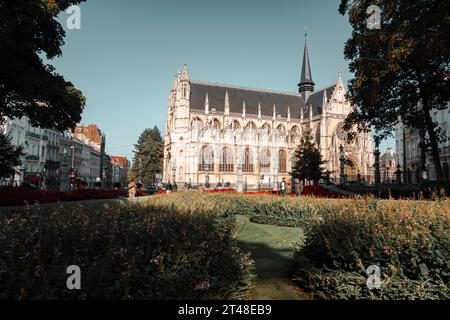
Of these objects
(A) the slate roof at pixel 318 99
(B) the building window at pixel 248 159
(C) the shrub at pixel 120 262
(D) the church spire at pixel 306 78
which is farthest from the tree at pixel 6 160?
(D) the church spire at pixel 306 78

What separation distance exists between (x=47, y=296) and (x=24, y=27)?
42.0 ft

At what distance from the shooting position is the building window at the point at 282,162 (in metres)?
52.2

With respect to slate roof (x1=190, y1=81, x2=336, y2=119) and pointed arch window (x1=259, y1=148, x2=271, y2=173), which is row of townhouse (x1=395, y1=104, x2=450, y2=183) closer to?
slate roof (x1=190, y1=81, x2=336, y2=119)

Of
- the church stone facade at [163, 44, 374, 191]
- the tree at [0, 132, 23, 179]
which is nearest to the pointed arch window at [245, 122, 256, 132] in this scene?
the church stone facade at [163, 44, 374, 191]

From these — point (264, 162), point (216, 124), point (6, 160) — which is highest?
point (216, 124)

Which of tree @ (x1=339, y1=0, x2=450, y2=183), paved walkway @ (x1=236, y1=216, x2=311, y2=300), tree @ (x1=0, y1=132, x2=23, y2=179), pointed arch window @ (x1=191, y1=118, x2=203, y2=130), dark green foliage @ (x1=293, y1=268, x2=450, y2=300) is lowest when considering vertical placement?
paved walkway @ (x1=236, y1=216, x2=311, y2=300)

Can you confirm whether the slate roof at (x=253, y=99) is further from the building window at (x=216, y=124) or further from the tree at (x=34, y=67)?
the tree at (x=34, y=67)

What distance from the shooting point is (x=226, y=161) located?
Result: 48.5 metres

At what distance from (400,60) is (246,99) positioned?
46942mm

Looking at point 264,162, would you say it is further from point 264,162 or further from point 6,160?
point 6,160

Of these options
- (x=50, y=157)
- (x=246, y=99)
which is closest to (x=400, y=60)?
(x=246, y=99)

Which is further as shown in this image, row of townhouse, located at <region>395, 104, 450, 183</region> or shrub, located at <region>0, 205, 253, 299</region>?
row of townhouse, located at <region>395, 104, 450, 183</region>

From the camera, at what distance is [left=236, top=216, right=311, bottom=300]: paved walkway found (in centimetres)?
478
